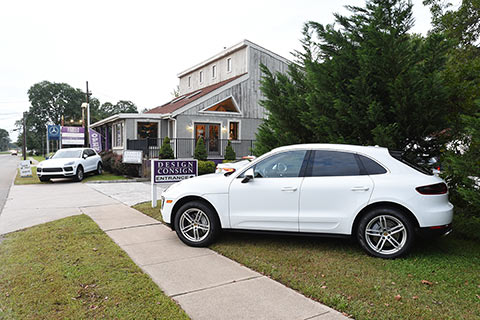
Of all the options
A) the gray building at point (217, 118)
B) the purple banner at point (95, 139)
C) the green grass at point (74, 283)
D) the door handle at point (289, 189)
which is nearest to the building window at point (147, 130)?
the gray building at point (217, 118)

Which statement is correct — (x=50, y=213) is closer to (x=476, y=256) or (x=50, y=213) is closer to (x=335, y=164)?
(x=335, y=164)

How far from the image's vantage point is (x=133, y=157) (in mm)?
17141

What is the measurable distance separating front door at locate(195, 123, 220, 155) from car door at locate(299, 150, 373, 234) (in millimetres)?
16708

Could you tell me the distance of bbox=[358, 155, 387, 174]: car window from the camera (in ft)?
15.4

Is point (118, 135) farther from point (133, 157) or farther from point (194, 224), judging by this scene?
point (194, 224)

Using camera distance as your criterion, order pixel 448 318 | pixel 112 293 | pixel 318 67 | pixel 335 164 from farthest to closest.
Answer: pixel 318 67 → pixel 335 164 → pixel 112 293 → pixel 448 318

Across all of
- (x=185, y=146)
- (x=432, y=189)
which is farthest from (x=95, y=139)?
(x=432, y=189)

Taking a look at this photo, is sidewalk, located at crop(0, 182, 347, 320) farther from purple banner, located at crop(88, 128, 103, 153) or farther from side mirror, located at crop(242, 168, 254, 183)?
purple banner, located at crop(88, 128, 103, 153)

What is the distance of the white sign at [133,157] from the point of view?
16.9 m

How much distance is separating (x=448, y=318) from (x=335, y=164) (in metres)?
2.36

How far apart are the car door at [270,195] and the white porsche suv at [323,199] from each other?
0.01 meters

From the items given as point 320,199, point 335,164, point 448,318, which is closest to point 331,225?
point 320,199

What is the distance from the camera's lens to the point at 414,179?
4.50 m

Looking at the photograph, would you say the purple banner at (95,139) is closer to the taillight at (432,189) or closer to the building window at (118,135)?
the building window at (118,135)
